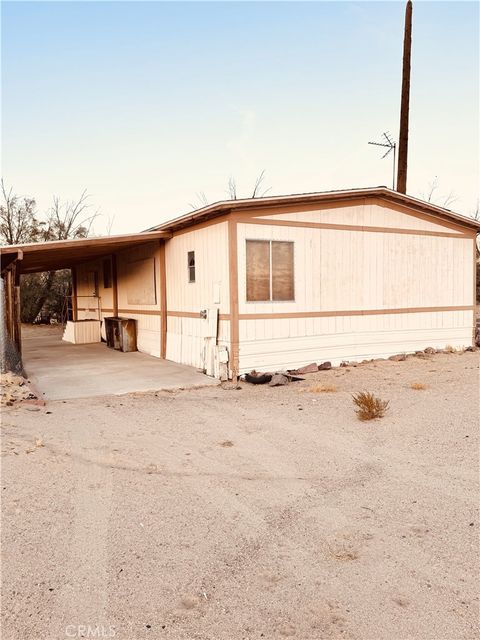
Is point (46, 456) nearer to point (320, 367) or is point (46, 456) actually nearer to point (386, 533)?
point (386, 533)

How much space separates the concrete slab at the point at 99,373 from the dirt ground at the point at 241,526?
6.75 feet

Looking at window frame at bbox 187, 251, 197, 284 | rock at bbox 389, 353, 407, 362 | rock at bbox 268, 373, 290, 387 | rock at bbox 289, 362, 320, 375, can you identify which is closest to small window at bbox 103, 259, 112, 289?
window frame at bbox 187, 251, 197, 284

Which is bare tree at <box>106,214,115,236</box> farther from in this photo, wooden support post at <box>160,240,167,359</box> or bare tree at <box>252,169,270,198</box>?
wooden support post at <box>160,240,167,359</box>

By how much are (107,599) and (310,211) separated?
8.83 meters

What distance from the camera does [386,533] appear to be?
3357 millimetres

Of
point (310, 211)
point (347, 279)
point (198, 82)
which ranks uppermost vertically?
point (198, 82)

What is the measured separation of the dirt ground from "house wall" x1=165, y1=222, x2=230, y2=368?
367 cm

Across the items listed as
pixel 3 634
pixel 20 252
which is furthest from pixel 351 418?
pixel 20 252

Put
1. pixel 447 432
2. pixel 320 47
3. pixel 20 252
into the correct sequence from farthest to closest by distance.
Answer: pixel 320 47 → pixel 20 252 → pixel 447 432

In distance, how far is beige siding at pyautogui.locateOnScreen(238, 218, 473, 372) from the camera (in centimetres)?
973

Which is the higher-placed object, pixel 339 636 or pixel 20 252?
pixel 20 252

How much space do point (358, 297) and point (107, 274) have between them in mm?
9307

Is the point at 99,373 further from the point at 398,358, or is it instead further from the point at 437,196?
the point at 437,196

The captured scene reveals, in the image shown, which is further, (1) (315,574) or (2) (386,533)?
(2) (386,533)
